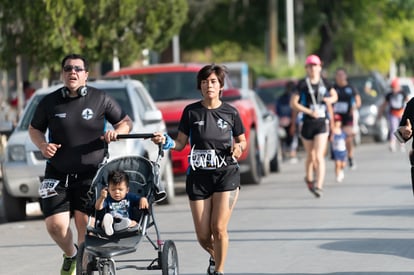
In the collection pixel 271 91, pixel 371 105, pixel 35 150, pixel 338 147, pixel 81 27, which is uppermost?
pixel 81 27

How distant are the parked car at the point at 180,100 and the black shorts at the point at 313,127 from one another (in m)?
2.03

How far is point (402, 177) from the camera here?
2192 cm

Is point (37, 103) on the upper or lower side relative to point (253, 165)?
upper

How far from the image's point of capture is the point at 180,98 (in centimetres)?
2034

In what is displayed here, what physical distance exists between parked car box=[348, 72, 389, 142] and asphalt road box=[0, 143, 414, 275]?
13334 mm

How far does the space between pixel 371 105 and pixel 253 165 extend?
14280mm

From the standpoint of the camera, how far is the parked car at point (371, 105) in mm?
34469

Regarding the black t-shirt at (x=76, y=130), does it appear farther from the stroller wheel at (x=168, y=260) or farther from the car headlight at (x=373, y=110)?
the car headlight at (x=373, y=110)

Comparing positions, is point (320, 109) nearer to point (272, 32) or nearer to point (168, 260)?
point (168, 260)

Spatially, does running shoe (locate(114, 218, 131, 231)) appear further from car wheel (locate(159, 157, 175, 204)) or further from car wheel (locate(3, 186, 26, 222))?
car wheel (locate(159, 157, 175, 204))

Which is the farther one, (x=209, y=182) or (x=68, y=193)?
(x=209, y=182)

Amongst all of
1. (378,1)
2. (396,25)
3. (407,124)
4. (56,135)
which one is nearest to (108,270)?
(56,135)

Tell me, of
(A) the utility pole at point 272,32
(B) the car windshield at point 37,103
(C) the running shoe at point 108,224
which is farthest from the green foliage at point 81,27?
(A) the utility pole at point 272,32

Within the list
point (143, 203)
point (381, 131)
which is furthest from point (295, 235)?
point (381, 131)
